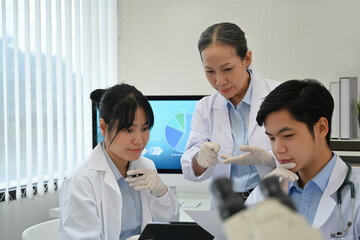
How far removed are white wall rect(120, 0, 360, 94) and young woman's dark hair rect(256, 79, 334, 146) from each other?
1436 millimetres

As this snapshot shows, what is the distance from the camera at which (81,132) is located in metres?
2.65

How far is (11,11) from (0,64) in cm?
30

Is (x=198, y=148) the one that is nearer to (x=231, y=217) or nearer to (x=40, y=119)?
(x=40, y=119)

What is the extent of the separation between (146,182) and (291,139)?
0.59m

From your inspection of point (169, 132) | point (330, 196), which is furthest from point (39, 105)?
point (330, 196)

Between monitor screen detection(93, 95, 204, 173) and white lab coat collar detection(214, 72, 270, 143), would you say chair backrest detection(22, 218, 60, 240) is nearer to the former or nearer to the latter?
monitor screen detection(93, 95, 204, 173)

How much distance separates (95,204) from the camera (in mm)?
1485

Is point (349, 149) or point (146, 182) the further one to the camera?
point (349, 149)

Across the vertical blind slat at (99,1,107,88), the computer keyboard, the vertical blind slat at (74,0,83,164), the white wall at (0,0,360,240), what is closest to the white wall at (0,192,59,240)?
the white wall at (0,0,360,240)

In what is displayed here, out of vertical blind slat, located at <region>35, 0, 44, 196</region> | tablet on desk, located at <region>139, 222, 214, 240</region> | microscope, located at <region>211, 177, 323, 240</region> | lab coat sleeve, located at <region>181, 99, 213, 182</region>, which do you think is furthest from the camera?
vertical blind slat, located at <region>35, 0, 44, 196</region>

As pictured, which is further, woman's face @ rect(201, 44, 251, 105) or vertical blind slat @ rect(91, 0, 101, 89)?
vertical blind slat @ rect(91, 0, 101, 89)

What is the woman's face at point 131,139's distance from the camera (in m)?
1.53

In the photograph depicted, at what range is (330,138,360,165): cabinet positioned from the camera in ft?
7.11

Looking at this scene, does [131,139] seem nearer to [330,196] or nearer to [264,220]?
[330,196]
